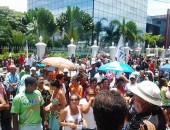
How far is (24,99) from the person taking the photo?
162 inches

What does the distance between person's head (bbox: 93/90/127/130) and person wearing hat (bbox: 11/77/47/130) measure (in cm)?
262

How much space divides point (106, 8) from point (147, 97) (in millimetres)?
49753

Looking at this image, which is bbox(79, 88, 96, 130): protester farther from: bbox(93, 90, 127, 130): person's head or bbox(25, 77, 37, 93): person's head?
bbox(93, 90, 127, 130): person's head

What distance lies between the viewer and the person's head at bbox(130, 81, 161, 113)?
2.49m

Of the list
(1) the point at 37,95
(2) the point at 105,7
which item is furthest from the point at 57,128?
(2) the point at 105,7

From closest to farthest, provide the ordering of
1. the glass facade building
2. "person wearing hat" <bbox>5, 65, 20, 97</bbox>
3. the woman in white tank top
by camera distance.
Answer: the woman in white tank top, "person wearing hat" <bbox>5, 65, 20, 97</bbox>, the glass facade building

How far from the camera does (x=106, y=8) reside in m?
50.9

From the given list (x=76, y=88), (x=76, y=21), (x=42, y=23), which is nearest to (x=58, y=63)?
(x=76, y=88)

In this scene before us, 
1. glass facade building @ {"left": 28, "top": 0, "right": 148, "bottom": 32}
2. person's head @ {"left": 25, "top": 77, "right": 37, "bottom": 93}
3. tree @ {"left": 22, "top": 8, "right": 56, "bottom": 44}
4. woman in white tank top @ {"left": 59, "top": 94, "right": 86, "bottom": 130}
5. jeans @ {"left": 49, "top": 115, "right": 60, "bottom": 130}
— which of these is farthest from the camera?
glass facade building @ {"left": 28, "top": 0, "right": 148, "bottom": 32}

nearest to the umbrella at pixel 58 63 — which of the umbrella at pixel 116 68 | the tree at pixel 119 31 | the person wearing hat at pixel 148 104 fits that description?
the umbrella at pixel 116 68

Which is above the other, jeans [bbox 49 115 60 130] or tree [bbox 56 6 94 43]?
tree [bbox 56 6 94 43]

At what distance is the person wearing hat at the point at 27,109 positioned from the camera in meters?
4.09

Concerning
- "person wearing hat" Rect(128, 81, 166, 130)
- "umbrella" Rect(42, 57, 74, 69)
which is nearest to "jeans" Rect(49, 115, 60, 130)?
"person wearing hat" Rect(128, 81, 166, 130)

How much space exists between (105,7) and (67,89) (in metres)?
44.5
